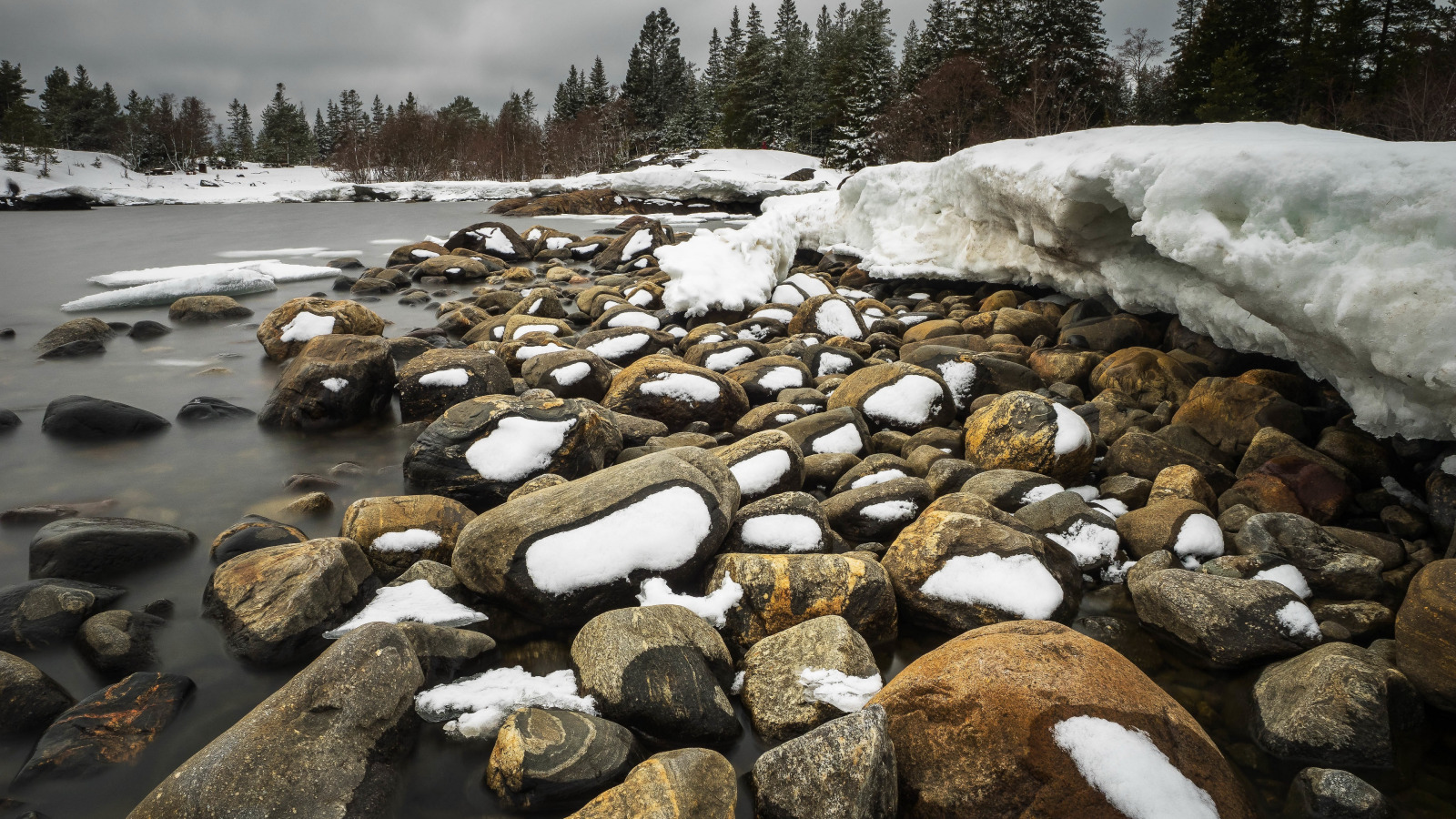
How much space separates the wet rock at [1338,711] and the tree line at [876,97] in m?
15.8

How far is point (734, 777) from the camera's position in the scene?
1.96m

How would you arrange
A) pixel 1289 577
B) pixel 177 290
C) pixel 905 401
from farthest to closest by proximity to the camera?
1. pixel 177 290
2. pixel 905 401
3. pixel 1289 577

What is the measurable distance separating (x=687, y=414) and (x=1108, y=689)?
3.20m

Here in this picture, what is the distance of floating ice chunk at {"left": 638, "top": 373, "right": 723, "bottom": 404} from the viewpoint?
15.5 feet

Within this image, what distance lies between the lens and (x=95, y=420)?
4.85 meters

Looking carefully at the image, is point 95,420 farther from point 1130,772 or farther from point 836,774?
point 1130,772

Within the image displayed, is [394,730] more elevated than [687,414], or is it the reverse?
[687,414]

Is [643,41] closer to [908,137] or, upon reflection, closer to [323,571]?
[908,137]

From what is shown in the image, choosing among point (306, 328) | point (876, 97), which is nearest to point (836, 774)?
point (306, 328)

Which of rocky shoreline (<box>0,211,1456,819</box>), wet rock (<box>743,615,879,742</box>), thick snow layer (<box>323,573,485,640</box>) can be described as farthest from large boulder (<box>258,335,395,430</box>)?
wet rock (<box>743,615,879,742</box>)

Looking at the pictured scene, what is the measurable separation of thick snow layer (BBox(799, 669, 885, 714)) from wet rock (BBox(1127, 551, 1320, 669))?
3.95 ft

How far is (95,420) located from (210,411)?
64cm

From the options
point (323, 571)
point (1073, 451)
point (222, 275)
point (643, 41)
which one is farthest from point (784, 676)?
point (643, 41)

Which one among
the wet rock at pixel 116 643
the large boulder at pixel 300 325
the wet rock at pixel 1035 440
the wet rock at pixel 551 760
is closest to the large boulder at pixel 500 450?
the wet rock at pixel 116 643
